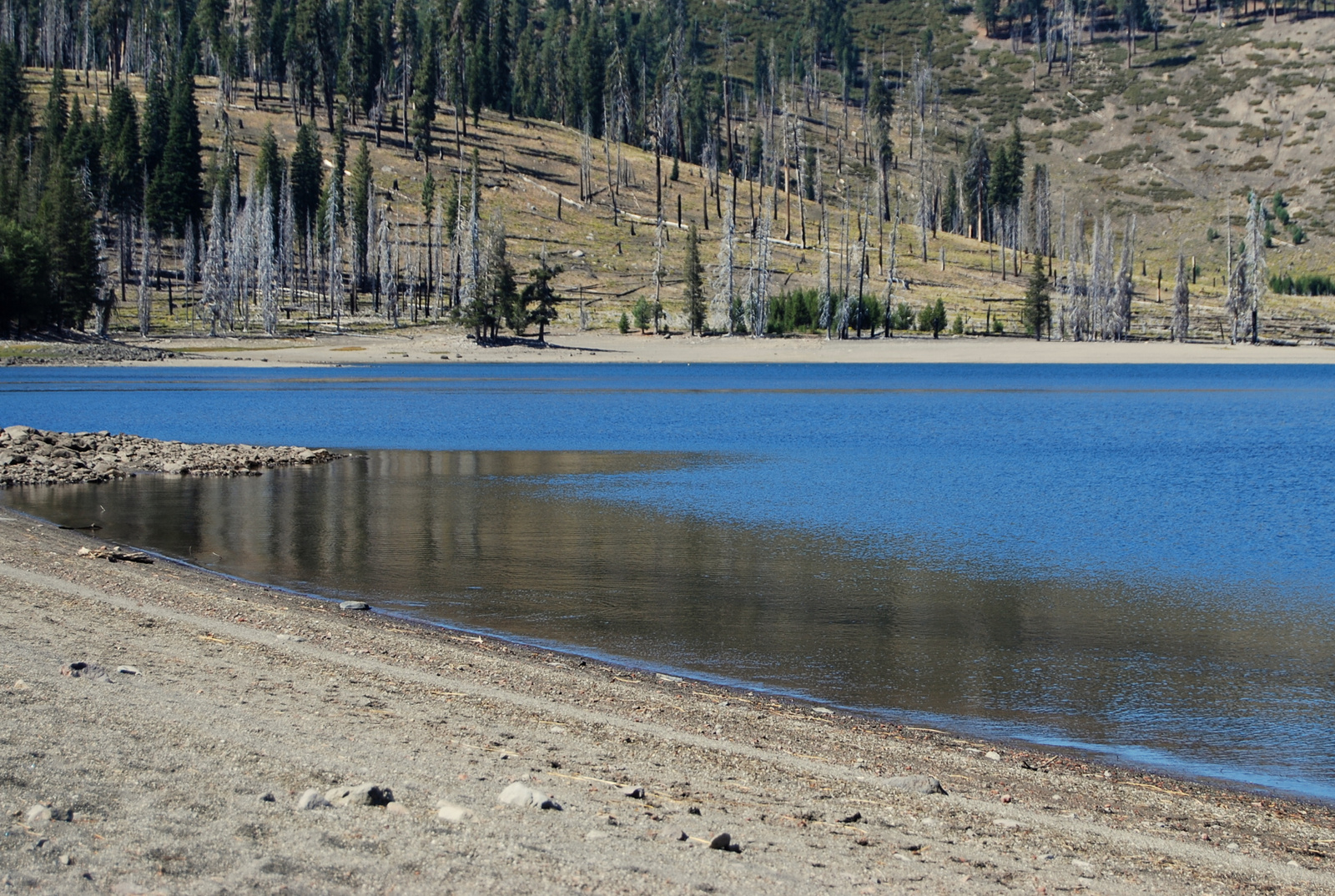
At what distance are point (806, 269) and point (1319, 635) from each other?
5391 inches

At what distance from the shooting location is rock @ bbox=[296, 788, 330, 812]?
316 inches

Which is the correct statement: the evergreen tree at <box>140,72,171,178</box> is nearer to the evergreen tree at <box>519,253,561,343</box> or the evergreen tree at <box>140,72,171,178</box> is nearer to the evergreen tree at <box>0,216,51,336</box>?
the evergreen tree at <box>0,216,51,336</box>

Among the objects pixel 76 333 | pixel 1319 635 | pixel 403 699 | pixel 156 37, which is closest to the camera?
pixel 403 699

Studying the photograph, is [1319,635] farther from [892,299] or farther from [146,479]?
[892,299]

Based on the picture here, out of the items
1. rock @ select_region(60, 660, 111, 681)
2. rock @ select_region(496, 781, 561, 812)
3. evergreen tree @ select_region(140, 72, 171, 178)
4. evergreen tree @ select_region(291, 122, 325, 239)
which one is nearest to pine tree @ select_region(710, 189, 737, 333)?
evergreen tree @ select_region(291, 122, 325, 239)

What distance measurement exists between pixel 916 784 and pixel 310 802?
4.92 meters

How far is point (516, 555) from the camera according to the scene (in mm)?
23000

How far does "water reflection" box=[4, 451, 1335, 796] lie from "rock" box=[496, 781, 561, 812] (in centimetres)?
577

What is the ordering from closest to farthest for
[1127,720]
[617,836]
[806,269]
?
[617,836] < [1127,720] < [806,269]

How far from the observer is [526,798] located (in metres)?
8.51

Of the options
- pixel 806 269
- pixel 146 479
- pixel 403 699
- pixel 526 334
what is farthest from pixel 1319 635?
pixel 806 269

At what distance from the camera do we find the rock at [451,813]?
8.04 m

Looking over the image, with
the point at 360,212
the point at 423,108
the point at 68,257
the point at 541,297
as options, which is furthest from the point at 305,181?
the point at 541,297

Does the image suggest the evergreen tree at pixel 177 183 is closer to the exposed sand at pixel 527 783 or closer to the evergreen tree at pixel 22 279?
the evergreen tree at pixel 22 279
